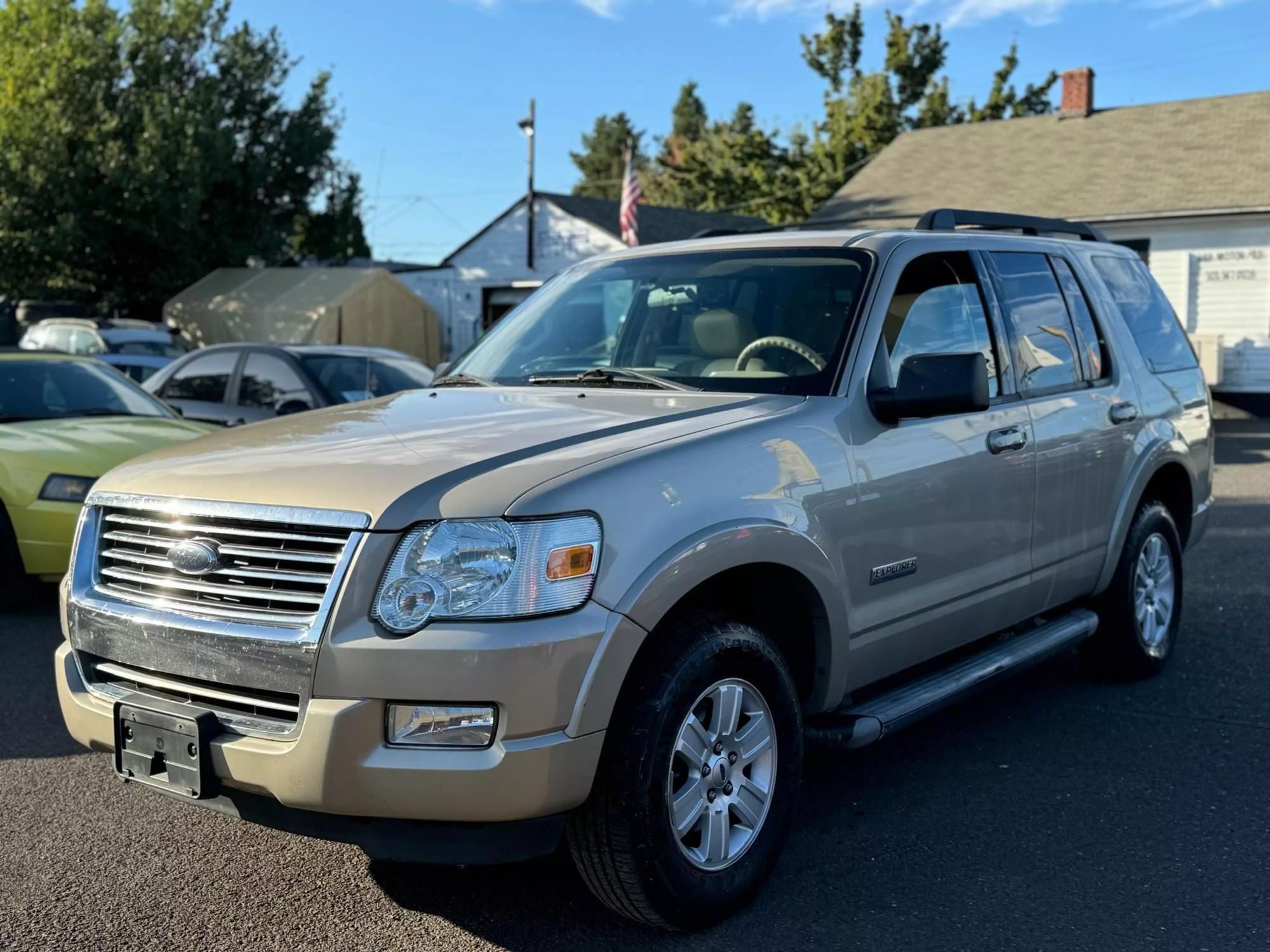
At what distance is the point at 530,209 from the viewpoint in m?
32.4

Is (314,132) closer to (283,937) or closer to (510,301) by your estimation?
(510,301)

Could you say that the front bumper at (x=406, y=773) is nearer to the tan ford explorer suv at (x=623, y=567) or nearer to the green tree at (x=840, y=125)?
the tan ford explorer suv at (x=623, y=567)

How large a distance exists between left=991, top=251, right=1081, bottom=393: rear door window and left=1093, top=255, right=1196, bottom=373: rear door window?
592mm

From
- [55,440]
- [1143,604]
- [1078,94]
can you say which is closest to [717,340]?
[1143,604]

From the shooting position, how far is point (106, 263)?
32.8 m

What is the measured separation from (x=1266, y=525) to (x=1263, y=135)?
17605 mm

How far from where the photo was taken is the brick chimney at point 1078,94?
27.8m

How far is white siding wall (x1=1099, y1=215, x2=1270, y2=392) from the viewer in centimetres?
2278

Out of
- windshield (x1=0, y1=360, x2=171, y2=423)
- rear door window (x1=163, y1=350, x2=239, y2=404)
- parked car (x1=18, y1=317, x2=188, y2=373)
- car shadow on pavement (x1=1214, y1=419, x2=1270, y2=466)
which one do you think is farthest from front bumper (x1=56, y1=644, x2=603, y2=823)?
parked car (x1=18, y1=317, x2=188, y2=373)

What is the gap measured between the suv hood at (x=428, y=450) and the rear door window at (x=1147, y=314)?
103 inches

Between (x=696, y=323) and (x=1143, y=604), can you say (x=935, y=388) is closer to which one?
(x=696, y=323)

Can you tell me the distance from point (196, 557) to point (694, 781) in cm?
141

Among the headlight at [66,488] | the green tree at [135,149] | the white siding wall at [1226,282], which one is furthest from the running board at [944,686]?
the green tree at [135,149]

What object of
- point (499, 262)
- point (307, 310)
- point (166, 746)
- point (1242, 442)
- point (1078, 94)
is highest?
point (1078, 94)
